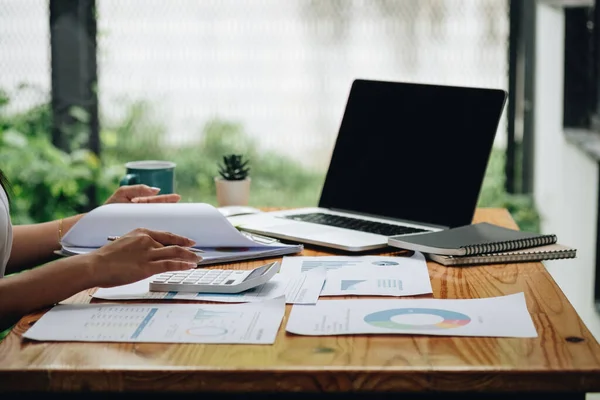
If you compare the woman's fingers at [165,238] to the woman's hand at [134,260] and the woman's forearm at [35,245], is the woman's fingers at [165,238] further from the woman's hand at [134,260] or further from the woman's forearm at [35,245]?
the woman's forearm at [35,245]

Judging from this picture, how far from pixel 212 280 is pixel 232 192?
617mm

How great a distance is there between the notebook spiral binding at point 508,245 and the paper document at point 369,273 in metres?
0.08

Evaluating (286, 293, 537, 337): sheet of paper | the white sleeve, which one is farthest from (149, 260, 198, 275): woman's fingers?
the white sleeve

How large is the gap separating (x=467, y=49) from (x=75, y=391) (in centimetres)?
242

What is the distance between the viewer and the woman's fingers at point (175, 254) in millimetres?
1184

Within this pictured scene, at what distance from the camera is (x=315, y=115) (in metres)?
3.13

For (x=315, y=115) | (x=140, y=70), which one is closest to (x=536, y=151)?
(x=315, y=115)

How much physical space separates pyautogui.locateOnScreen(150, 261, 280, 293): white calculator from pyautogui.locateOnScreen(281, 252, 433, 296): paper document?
3.5 inches

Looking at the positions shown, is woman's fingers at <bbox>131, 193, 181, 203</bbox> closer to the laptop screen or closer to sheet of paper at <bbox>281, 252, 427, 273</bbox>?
sheet of paper at <bbox>281, 252, 427, 273</bbox>

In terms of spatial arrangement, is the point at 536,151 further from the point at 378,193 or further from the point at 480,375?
the point at 480,375

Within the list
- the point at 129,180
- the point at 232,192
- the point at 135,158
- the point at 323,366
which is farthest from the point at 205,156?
the point at 323,366

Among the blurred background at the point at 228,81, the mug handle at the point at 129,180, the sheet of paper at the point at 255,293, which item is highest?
the blurred background at the point at 228,81

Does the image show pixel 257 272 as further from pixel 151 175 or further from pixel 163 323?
pixel 151 175

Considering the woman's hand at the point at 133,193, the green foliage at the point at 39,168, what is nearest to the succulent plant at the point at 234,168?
the woman's hand at the point at 133,193
